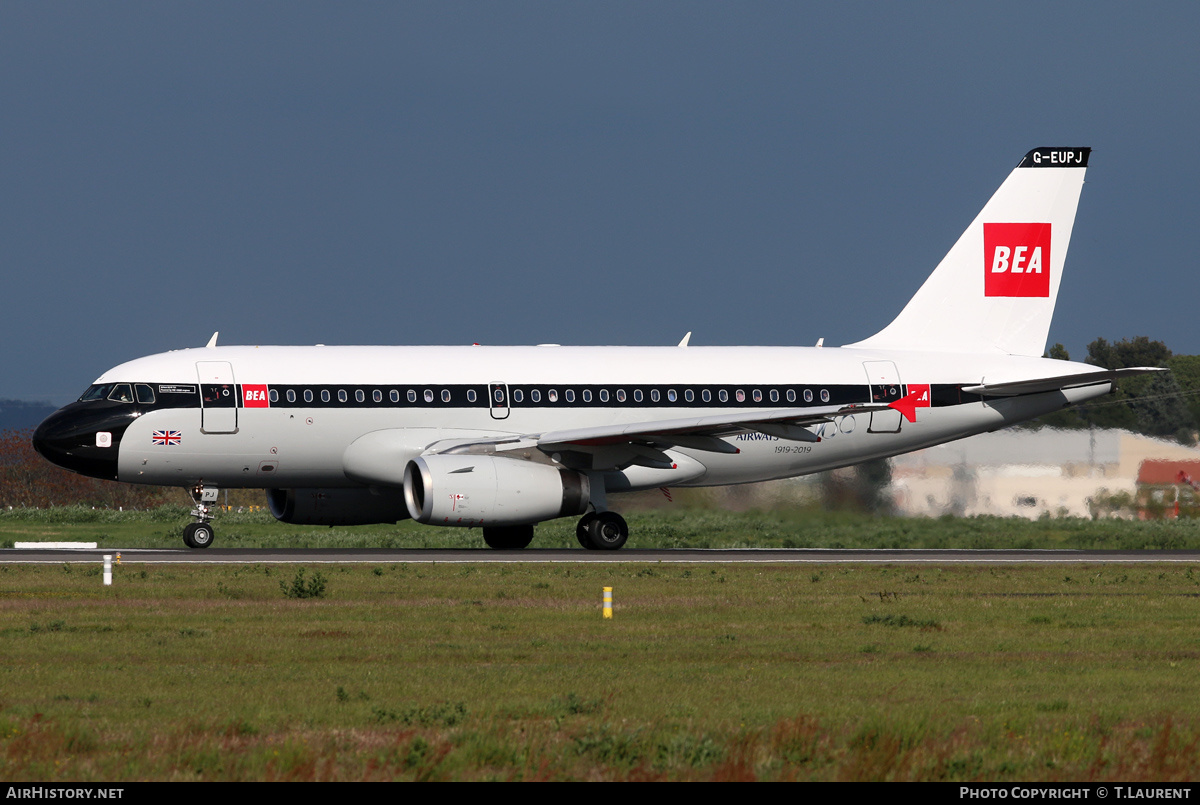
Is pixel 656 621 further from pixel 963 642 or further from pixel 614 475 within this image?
pixel 614 475

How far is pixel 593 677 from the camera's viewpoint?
15008 millimetres

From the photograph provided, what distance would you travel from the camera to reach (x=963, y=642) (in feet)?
59.2

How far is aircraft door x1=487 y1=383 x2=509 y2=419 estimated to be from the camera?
33469 millimetres

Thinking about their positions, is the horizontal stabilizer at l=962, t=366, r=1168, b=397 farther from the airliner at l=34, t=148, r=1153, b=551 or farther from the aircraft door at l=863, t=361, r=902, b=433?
the aircraft door at l=863, t=361, r=902, b=433

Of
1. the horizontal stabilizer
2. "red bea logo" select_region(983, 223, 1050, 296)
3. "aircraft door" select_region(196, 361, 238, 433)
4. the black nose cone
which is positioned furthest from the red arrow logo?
the black nose cone

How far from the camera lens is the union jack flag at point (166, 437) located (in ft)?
106

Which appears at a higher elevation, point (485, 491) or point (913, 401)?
point (913, 401)

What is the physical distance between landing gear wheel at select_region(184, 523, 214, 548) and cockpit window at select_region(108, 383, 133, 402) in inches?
123

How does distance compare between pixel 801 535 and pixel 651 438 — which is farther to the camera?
pixel 801 535

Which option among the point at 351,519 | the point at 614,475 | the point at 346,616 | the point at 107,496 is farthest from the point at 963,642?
the point at 107,496

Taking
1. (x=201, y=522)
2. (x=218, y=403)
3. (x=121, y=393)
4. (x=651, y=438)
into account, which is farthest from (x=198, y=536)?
(x=651, y=438)

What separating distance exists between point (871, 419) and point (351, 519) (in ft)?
40.3

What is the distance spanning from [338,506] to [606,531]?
6332 mm

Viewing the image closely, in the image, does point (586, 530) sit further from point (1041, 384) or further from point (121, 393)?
point (1041, 384)
